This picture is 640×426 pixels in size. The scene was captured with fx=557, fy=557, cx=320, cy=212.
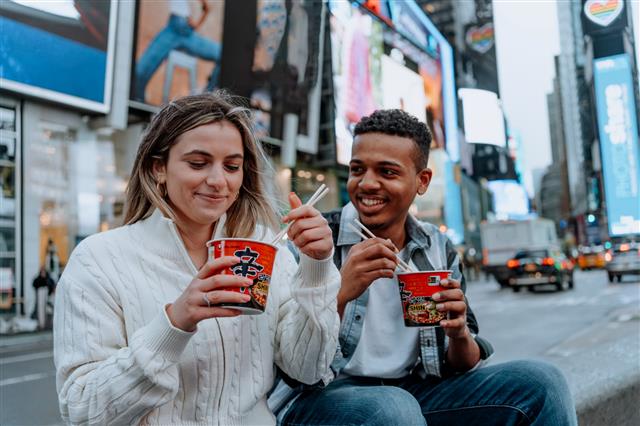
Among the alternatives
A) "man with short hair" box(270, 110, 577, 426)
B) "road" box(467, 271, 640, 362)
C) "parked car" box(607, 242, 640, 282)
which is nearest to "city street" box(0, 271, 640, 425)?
"road" box(467, 271, 640, 362)

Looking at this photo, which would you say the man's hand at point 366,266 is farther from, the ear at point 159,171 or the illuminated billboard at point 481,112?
the illuminated billboard at point 481,112

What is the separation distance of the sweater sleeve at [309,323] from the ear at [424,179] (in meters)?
0.79

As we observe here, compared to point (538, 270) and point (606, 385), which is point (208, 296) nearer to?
point (606, 385)

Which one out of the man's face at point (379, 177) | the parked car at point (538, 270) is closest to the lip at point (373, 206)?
the man's face at point (379, 177)

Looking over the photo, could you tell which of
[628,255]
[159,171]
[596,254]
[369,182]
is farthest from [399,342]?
[596,254]

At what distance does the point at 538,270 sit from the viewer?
51.2 ft

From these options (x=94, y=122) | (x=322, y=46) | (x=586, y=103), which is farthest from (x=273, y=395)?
(x=94, y=122)

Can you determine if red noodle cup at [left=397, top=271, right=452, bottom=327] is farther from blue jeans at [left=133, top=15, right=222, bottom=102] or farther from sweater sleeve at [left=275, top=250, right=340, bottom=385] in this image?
blue jeans at [left=133, top=15, right=222, bottom=102]

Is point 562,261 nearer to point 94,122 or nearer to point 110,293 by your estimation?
point 94,122

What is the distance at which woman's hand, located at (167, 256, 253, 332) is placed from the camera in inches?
43.9

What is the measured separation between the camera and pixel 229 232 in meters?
1.53

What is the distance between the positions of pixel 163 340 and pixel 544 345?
6.42 meters

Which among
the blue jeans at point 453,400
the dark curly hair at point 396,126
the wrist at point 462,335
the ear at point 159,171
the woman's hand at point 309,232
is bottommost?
the blue jeans at point 453,400

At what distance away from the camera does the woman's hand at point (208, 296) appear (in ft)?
3.66
